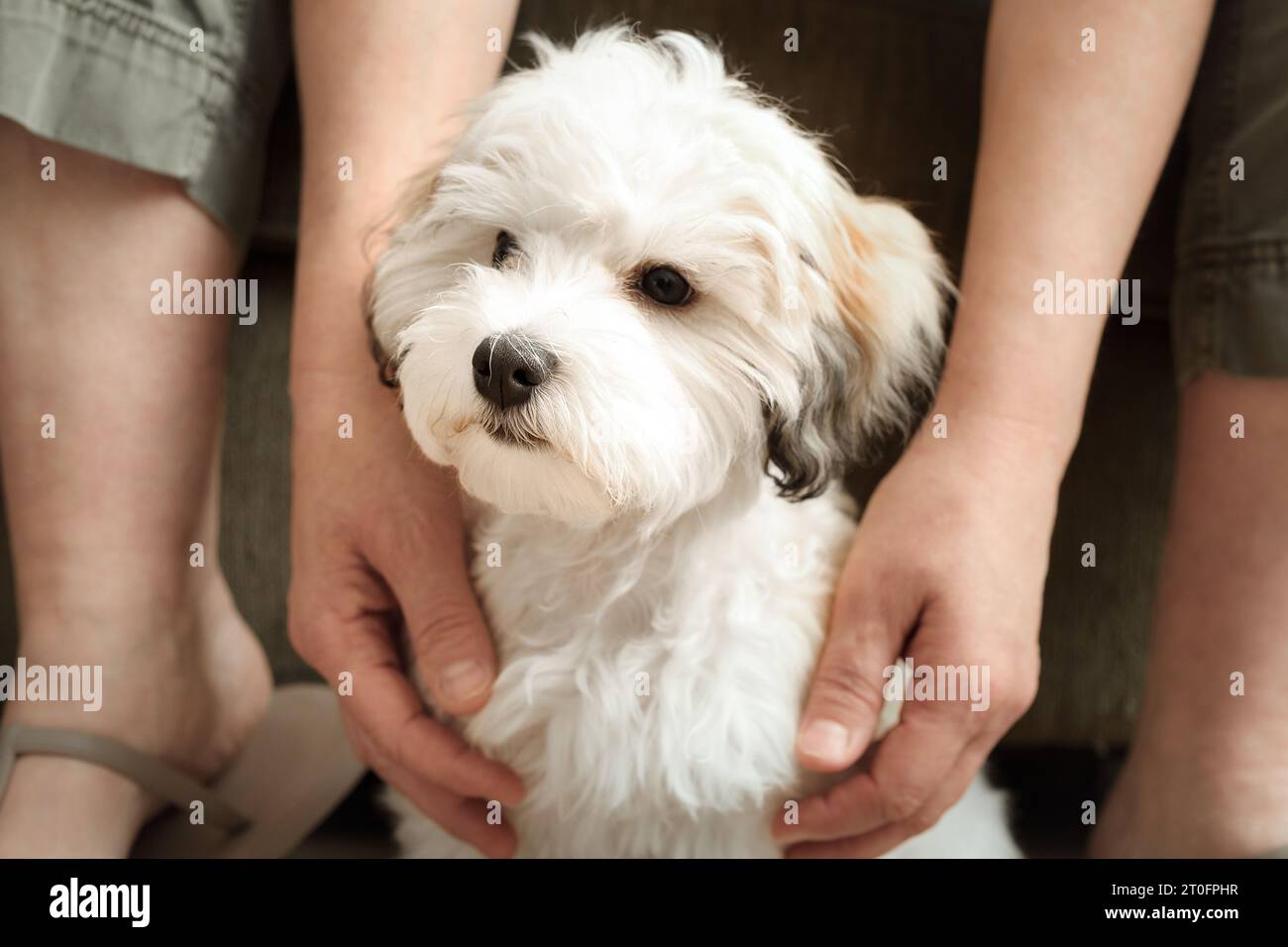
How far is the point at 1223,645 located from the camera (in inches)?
42.7

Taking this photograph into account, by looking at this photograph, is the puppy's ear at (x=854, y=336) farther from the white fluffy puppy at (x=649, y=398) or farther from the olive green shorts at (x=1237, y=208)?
the olive green shorts at (x=1237, y=208)

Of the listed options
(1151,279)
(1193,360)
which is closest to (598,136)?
(1193,360)

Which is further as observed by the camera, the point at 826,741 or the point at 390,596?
the point at 390,596

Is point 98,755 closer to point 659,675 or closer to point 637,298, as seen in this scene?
point 659,675

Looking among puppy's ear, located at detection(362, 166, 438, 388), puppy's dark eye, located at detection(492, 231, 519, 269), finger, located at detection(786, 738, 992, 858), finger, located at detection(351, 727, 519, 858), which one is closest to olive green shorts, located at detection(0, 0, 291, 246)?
puppy's ear, located at detection(362, 166, 438, 388)

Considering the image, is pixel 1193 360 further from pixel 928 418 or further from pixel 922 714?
pixel 922 714

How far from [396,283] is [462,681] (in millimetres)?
384

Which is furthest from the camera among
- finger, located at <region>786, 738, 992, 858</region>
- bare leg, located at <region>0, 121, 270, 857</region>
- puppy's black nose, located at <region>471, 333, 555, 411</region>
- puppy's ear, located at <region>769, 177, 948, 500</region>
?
bare leg, located at <region>0, 121, 270, 857</region>

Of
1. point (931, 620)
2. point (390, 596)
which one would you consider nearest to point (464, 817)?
point (390, 596)

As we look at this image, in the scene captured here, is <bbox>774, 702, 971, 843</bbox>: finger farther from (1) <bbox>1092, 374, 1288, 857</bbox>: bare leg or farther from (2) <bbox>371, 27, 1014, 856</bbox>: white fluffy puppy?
(1) <bbox>1092, 374, 1288, 857</bbox>: bare leg

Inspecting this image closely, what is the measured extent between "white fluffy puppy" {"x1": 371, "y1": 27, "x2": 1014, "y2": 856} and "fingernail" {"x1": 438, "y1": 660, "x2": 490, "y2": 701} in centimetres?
3

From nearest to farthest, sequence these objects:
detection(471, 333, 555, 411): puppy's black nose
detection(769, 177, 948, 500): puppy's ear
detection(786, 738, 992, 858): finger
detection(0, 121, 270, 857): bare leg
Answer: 1. detection(471, 333, 555, 411): puppy's black nose
2. detection(769, 177, 948, 500): puppy's ear
3. detection(786, 738, 992, 858): finger
4. detection(0, 121, 270, 857): bare leg

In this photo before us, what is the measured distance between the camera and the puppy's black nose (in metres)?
0.75

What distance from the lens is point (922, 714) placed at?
37.1 inches
